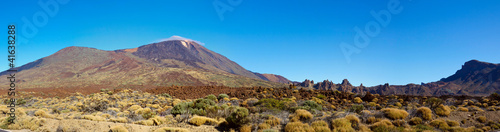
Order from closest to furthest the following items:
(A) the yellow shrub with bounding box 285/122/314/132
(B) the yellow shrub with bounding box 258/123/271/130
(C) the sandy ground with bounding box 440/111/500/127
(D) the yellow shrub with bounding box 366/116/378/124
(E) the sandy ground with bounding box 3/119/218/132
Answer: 1. (A) the yellow shrub with bounding box 285/122/314/132
2. (E) the sandy ground with bounding box 3/119/218/132
3. (B) the yellow shrub with bounding box 258/123/271/130
4. (D) the yellow shrub with bounding box 366/116/378/124
5. (C) the sandy ground with bounding box 440/111/500/127

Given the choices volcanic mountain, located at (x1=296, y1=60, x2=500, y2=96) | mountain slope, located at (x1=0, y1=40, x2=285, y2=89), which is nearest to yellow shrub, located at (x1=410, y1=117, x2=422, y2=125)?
mountain slope, located at (x1=0, y1=40, x2=285, y2=89)

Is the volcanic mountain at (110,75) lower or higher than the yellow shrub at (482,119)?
higher

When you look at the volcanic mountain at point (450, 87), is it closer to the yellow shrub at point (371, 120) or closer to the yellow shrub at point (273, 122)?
the yellow shrub at point (371, 120)

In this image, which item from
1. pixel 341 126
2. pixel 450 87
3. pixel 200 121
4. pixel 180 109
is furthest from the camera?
pixel 450 87

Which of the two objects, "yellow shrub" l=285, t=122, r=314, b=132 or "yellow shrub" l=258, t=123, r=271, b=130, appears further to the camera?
"yellow shrub" l=258, t=123, r=271, b=130

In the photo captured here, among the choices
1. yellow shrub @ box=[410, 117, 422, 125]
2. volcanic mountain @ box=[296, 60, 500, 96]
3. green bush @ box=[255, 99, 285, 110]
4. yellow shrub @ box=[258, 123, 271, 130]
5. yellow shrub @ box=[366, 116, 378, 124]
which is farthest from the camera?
volcanic mountain @ box=[296, 60, 500, 96]

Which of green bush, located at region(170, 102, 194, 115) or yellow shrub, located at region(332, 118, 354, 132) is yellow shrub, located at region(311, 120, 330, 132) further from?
green bush, located at region(170, 102, 194, 115)

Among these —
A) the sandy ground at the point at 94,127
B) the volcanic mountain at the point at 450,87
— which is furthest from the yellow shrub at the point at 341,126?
the volcanic mountain at the point at 450,87

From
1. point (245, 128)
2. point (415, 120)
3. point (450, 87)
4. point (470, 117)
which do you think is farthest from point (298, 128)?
point (450, 87)

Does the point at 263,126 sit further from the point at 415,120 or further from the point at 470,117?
the point at 470,117

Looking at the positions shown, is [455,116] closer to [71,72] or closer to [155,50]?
[71,72]

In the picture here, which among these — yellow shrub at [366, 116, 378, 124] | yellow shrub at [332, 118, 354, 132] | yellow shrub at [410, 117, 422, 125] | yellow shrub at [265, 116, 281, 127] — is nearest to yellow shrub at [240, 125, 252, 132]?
yellow shrub at [265, 116, 281, 127]

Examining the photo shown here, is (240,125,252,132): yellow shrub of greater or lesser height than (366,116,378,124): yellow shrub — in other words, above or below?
above

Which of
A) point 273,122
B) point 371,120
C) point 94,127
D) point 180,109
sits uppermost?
point 180,109
